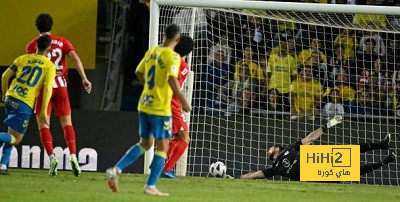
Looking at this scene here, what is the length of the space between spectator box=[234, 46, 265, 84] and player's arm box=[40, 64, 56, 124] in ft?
14.8

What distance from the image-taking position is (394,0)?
64.5ft

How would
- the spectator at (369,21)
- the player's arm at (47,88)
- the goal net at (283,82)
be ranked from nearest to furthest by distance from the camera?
the player's arm at (47,88) → the goal net at (283,82) → the spectator at (369,21)

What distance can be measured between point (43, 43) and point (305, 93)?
537cm

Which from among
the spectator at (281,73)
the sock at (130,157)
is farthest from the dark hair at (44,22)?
the spectator at (281,73)

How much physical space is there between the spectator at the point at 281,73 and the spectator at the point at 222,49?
2.08ft

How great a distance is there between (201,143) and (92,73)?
2.69 metres

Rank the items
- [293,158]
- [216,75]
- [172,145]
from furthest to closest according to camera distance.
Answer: [216,75]
[293,158]
[172,145]

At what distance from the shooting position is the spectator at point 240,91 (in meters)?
17.0

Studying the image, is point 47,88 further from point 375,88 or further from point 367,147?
point 375,88

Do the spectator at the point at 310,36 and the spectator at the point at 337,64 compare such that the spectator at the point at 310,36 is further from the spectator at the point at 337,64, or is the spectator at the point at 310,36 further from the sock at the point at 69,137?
the sock at the point at 69,137

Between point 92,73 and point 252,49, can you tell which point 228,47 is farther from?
point 92,73

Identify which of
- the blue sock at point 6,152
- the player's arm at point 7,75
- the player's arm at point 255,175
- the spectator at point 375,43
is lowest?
the player's arm at point 255,175

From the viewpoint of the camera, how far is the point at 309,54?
17359mm

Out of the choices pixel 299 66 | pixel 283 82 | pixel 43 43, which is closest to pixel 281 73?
pixel 283 82
